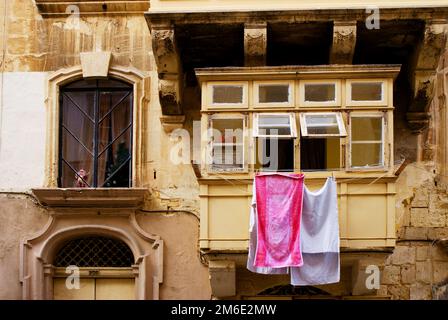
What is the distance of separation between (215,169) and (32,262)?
341cm

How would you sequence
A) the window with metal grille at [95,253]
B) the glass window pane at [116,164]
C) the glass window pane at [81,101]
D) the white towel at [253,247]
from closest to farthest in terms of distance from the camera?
1. the white towel at [253,247]
2. the window with metal grille at [95,253]
3. the glass window pane at [116,164]
4. the glass window pane at [81,101]

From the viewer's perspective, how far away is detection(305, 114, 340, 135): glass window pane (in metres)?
12.6

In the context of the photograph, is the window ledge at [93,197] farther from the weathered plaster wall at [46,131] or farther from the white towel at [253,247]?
the white towel at [253,247]

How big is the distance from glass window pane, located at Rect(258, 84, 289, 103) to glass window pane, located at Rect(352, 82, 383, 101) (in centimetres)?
101

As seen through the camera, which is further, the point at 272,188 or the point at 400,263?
the point at 400,263

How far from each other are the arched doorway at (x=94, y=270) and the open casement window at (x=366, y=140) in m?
3.97

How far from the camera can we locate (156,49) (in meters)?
13.0

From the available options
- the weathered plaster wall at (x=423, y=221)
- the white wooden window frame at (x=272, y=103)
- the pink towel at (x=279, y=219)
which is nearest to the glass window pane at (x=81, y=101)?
the white wooden window frame at (x=272, y=103)

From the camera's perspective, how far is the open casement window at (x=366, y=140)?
1262cm

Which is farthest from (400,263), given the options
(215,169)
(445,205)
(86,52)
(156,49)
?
(86,52)

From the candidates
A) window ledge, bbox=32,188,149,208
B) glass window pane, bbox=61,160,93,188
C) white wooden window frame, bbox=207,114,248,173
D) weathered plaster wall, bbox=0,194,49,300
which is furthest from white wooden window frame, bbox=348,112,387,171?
weathered plaster wall, bbox=0,194,49,300

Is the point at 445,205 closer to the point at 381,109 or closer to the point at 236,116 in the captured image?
the point at 381,109

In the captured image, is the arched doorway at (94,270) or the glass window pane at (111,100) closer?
the arched doorway at (94,270)

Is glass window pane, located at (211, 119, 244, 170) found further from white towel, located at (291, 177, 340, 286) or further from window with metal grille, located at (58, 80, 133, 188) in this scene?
window with metal grille, located at (58, 80, 133, 188)
